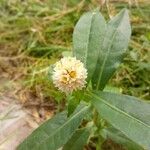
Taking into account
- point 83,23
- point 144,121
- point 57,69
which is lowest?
point 144,121

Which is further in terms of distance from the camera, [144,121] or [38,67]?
[38,67]

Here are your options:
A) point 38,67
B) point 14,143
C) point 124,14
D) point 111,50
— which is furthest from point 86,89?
point 38,67

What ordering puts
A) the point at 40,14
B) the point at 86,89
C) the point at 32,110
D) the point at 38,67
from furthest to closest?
the point at 40,14, the point at 38,67, the point at 32,110, the point at 86,89

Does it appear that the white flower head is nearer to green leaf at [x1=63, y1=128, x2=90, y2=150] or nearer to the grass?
green leaf at [x1=63, y1=128, x2=90, y2=150]

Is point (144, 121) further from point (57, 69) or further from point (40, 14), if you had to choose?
point (40, 14)

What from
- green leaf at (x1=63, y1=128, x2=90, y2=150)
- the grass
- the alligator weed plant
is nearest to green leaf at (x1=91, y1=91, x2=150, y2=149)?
the alligator weed plant

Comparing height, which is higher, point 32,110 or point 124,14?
point 124,14

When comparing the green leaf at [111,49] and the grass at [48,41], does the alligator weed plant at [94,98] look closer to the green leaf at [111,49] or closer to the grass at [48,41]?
the green leaf at [111,49]
